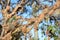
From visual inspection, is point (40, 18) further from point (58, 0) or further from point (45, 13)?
point (58, 0)

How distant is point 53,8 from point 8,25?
1.27m

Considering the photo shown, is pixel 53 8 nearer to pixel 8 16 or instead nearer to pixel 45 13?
pixel 45 13

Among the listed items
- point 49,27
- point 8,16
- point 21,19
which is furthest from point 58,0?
point 49,27

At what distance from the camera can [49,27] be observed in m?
6.14

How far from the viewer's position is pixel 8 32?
2988 mm

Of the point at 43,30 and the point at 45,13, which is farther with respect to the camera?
the point at 43,30

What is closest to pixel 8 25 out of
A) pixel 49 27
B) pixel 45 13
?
pixel 45 13

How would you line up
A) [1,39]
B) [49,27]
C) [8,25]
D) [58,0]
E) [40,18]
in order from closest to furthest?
[58,0], [40,18], [1,39], [8,25], [49,27]

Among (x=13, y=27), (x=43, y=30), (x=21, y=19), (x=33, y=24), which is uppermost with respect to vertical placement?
(x=43, y=30)

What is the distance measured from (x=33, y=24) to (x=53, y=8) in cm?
32

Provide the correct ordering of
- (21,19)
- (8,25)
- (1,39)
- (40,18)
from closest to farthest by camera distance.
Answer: (40,18) < (1,39) < (8,25) < (21,19)

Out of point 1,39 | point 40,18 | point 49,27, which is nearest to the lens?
point 40,18

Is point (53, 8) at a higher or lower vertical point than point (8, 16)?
lower

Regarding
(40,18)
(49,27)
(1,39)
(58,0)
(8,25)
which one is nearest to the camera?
(58,0)
